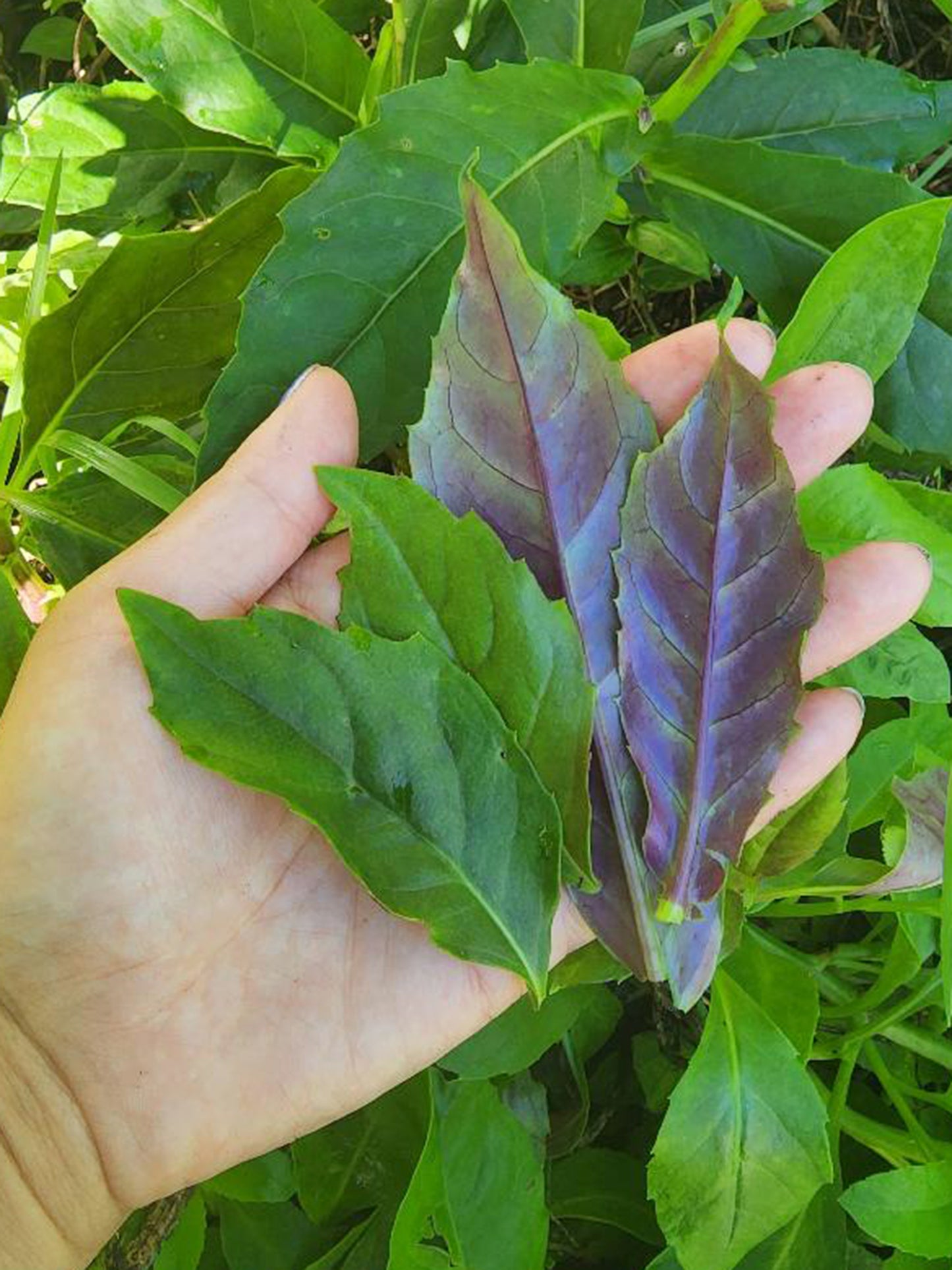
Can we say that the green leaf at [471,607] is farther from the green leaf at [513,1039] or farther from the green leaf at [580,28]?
the green leaf at [580,28]

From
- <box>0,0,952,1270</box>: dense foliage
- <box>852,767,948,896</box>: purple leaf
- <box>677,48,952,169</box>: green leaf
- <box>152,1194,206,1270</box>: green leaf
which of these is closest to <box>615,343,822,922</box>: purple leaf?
<box>0,0,952,1270</box>: dense foliage

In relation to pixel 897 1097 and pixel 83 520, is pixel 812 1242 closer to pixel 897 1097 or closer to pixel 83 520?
pixel 897 1097

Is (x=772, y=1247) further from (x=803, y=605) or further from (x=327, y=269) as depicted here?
(x=327, y=269)

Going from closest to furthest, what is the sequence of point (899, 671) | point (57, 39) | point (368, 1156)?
point (899, 671)
point (368, 1156)
point (57, 39)

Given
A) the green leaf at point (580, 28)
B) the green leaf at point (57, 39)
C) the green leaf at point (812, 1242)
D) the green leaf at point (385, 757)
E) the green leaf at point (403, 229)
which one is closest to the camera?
the green leaf at point (385, 757)

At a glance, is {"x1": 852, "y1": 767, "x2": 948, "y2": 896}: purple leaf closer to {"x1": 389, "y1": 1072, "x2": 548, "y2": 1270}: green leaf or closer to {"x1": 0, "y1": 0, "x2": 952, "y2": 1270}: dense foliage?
{"x1": 0, "y1": 0, "x2": 952, "y2": 1270}: dense foliage

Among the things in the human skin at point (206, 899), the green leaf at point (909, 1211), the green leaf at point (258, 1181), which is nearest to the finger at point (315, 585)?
the human skin at point (206, 899)

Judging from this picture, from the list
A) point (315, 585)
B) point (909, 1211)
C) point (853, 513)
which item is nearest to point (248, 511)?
point (315, 585)
